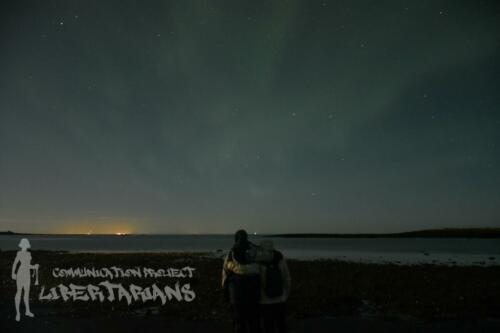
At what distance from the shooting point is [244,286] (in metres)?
7.38

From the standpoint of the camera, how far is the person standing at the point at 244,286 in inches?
291

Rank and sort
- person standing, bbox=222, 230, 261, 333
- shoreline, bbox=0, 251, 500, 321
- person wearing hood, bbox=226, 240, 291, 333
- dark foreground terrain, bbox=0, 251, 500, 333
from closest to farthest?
person standing, bbox=222, 230, 261, 333 → person wearing hood, bbox=226, 240, 291, 333 → dark foreground terrain, bbox=0, 251, 500, 333 → shoreline, bbox=0, 251, 500, 321

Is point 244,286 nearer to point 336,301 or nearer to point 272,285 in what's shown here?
point 272,285

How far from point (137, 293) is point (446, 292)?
1483cm

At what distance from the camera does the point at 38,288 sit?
64.4 feet

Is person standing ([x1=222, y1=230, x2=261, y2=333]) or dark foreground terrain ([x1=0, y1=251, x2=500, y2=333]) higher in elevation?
person standing ([x1=222, y1=230, x2=261, y2=333])

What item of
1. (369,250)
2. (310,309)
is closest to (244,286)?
(310,309)

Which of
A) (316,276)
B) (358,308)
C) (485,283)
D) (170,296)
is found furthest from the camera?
(316,276)

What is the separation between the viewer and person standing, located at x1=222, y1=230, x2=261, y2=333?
7.38m

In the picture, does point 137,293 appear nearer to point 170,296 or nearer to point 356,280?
point 170,296

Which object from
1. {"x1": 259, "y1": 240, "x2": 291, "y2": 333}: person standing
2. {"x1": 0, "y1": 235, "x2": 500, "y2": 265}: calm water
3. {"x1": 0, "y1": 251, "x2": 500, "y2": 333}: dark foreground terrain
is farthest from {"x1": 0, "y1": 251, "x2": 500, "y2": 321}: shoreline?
{"x1": 0, "y1": 235, "x2": 500, "y2": 265}: calm water

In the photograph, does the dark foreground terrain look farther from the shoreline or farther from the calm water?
the calm water

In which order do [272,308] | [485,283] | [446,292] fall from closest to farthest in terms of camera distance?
[272,308]
[446,292]
[485,283]

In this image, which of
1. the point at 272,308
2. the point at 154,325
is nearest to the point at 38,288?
the point at 154,325
